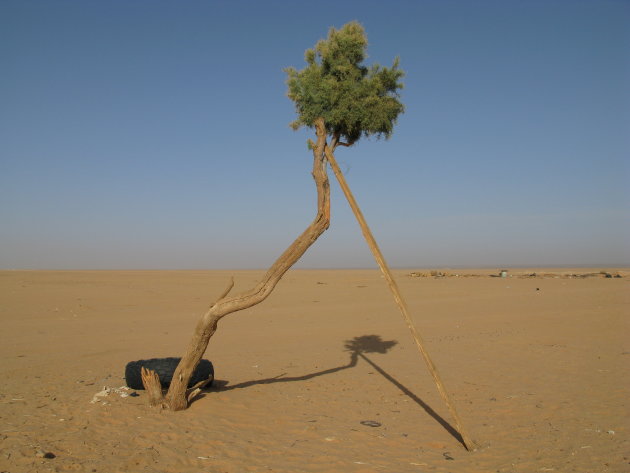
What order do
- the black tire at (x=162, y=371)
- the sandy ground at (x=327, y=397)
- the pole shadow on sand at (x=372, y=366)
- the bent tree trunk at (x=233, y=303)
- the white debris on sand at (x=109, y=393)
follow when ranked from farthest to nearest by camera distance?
the pole shadow on sand at (x=372, y=366), the black tire at (x=162, y=371), the white debris on sand at (x=109, y=393), the bent tree trunk at (x=233, y=303), the sandy ground at (x=327, y=397)

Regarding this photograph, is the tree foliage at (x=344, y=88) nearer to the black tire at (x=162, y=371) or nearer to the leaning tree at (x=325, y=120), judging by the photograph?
the leaning tree at (x=325, y=120)

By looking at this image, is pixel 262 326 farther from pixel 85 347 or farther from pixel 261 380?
pixel 261 380

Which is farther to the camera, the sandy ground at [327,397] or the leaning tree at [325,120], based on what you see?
the leaning tree at [325,120]

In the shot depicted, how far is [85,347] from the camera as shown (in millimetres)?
14688

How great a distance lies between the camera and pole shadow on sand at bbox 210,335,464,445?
27.7 ft

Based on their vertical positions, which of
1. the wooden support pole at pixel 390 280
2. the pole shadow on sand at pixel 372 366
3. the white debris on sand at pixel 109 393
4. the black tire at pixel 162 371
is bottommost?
the pole shadow on sand at pixel 372 366

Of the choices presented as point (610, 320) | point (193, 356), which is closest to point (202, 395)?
point (193, 356)

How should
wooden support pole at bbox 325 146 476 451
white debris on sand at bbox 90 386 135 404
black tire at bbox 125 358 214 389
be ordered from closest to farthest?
1. wooden support pole at bbox 325 146 476 451
2. white debris on sand at bbox 90 386 135 404
3. black tire at bbox 125 358 214 389

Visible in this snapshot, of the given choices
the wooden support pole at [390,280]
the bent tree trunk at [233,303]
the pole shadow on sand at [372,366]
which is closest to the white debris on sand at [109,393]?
the bent tree trunk at [233,303]

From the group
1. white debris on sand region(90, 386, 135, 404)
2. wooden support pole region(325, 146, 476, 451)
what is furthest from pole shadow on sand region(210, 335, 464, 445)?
white debris on sand region(90, 386, 135, 404)

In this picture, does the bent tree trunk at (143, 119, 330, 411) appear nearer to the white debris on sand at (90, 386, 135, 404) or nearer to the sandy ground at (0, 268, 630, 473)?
the sandy ground at (0, 268, 630, 473)

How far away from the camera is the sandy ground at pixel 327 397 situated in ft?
20.5

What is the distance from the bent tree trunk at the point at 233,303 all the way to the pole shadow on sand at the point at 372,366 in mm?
1861

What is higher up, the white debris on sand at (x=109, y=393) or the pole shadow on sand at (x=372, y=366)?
the white debris on sand at (x=109, y=393)
